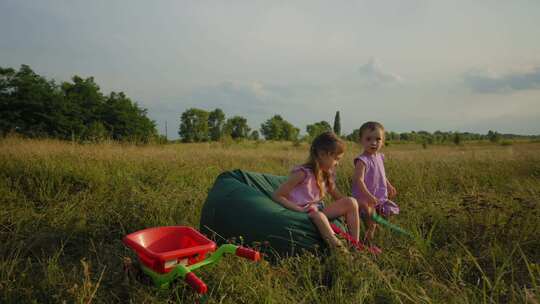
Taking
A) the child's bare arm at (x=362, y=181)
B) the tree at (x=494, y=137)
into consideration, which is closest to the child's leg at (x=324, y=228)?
the child's bare arm at (x=362, y=181)

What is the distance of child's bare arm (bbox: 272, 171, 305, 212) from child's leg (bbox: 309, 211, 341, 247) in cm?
39

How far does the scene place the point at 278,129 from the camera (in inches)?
2547

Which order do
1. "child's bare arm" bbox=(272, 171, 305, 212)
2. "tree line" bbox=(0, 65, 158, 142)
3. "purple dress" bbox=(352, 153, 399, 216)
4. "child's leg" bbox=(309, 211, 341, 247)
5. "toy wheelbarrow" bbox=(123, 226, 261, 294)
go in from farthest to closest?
"tree line" bbox=(0, 65, 158, 142) → "purple dress" bbox=(352, 153, 399, 216) → "child's bare arm" bbox=(272, 171, 305, 212) → "child's leg" bbox=(309, 211, 341, 247) → "toy wheelbarrow" bbox=(123, 226, 261, 294)

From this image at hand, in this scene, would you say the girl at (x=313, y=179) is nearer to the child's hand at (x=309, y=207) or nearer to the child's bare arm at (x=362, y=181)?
the child's hand at (x=309, y=207)

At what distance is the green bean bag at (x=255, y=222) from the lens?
2.38m

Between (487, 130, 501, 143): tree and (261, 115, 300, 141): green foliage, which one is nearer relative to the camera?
(487, 130, 501, 143): tree

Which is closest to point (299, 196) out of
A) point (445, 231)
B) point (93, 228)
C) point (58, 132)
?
point (445, 231)

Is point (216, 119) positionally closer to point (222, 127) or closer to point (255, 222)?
point (222, 127)

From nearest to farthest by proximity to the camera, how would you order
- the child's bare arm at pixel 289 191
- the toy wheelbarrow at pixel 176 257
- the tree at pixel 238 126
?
the toy wheelbarrow at pixel 176 257 < the child's bare arm at pixel 289 191 < the tree at pixel 238 126

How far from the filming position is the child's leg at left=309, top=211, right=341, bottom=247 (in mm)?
2344

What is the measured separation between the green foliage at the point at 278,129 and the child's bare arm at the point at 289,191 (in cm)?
5990

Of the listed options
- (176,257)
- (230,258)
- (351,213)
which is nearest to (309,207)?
(351,213)

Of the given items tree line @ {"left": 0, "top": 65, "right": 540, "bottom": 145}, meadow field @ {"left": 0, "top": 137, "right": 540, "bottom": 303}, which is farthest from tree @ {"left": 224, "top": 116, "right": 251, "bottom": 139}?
meadow field @ {"left": 0, "top": 137, "right": 540, "bottom": 303}

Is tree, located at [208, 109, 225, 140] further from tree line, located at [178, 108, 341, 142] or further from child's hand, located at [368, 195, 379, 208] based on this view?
child's hand, located at [368, 195, 379, 208]
